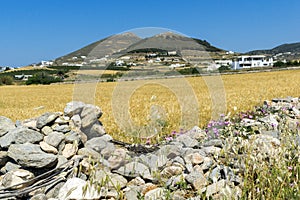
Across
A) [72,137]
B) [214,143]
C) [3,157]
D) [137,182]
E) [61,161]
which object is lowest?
[137,182]

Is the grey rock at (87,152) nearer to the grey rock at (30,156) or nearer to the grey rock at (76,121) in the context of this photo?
the grey rock at (30,156)

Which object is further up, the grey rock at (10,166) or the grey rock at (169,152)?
the grey rock at (10,166)

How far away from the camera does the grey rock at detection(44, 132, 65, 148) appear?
4762mm

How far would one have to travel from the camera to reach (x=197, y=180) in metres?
3.90

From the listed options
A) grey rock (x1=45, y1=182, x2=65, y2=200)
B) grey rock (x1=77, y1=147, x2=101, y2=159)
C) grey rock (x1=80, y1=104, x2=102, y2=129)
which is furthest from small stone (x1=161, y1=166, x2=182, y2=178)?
grey rock (x1=80, y1=104, x2=102, y2=129)

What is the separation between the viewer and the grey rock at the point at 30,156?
167 inches

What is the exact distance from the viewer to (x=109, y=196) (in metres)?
3.87

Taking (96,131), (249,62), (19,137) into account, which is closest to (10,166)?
(19,137)

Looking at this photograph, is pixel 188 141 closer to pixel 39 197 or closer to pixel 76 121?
pixel 76 121

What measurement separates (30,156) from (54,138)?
0.59 meters

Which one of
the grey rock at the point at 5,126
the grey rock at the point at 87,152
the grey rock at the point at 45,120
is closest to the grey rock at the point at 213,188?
the grey rock at the point at 87,152

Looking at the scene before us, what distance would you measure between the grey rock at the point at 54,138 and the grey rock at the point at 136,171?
41.7 inches

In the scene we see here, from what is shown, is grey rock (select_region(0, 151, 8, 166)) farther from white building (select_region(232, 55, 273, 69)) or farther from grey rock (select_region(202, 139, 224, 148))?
white building (select_region(232, 55, 273, 69))

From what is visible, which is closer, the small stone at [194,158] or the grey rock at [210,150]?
the small stone at [194,158]
